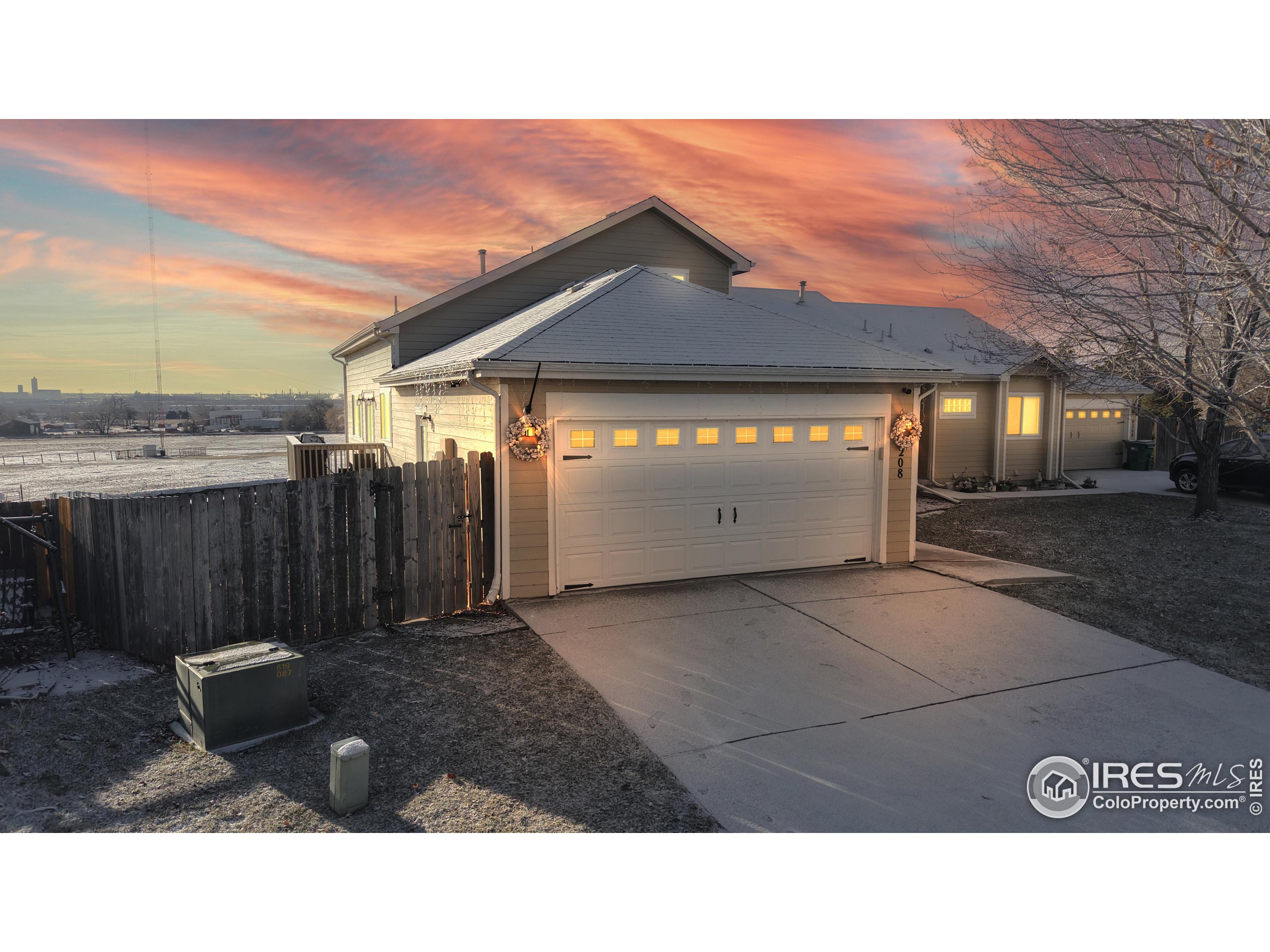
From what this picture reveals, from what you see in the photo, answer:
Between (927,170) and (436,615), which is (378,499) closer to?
(436,615)

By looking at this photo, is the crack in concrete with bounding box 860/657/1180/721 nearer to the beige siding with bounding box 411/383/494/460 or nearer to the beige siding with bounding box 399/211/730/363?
the beige siding with bounding box 411/383/494/460

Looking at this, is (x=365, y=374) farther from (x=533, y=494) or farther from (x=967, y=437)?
(x=967, y=437)

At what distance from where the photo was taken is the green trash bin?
24781 mm

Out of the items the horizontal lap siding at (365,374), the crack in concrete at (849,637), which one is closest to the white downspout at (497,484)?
the crack in concrete at (849,637)

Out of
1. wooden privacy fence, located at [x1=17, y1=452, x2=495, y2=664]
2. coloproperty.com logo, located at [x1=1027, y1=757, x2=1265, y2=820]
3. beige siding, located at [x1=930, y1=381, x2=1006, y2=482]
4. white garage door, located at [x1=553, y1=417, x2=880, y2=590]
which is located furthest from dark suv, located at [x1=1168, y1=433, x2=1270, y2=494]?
wooden privacy fence, located at [x1=17, y1=452, x2=495, y2=664]

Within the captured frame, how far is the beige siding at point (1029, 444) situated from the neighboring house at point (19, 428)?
52.3m

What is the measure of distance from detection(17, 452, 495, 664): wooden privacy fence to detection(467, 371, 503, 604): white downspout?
235 mm

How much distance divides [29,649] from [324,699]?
3.43 metres

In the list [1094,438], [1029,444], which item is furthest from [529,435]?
[1094,438]

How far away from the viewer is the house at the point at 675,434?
346 inches

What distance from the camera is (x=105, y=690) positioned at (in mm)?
6109

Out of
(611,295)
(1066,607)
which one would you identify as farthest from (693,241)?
(1066,607)

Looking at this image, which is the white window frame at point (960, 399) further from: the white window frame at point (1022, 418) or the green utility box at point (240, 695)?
the green utility box at point (240, 695)

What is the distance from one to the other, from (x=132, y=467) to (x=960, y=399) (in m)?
32.4
